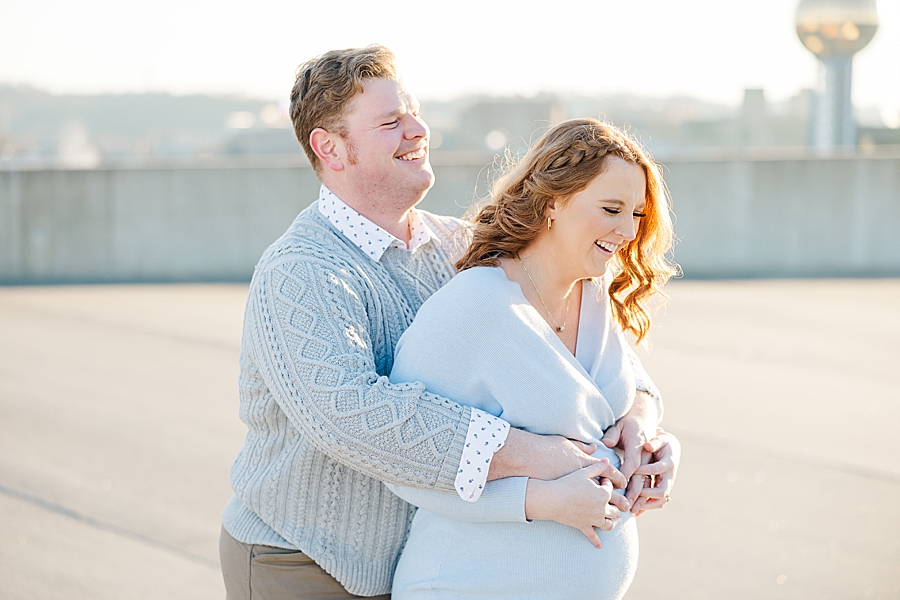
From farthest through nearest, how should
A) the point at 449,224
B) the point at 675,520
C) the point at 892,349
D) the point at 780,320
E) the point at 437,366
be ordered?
the point at 780,320
the point at 892,349
the point at 675,520
the point at 449,224
the point at 437,366

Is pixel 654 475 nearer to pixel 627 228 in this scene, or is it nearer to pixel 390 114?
pixel 627 228

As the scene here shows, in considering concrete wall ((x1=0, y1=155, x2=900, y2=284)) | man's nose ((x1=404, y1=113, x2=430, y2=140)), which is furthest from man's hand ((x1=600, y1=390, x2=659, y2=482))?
concrete wall ((x1=0, y1=155, x2=900, y2=284))

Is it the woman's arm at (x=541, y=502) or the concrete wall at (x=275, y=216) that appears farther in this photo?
the concrete wall at (x=275, y=216)

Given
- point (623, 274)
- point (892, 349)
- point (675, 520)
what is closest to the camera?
point (623, 274)

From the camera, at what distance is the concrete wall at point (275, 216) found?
1152cm

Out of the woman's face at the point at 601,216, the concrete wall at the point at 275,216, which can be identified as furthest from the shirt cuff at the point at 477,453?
the concrete wall at the point at 275,216

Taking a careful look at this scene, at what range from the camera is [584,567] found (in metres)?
2.29

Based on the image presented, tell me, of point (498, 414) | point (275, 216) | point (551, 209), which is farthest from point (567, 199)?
point (275, 216)

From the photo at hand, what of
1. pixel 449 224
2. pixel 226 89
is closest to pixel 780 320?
pixel 449 224

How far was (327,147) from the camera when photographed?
2652 mm

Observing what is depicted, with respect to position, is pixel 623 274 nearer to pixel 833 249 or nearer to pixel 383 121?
pixel 383 121

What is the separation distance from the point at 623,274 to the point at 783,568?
87.5 inches

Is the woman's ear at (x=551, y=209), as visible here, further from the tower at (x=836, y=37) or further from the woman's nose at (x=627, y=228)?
the tower at (x=836, y=37)

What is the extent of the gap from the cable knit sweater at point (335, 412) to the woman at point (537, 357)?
109mm
